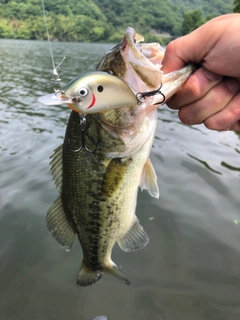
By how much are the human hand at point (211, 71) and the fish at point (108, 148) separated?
8cm

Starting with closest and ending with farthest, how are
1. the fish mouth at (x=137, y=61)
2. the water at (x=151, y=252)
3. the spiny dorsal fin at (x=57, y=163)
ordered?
1. the fish mouth at (x=137, y=61)
2. the spiny dorsal fin at (x=57, y=163)
3. the water at (x=151, y=252)

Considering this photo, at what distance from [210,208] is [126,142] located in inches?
157

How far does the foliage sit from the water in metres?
57.7

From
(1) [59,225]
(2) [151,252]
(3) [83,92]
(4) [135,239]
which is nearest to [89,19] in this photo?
(2) [151,252]

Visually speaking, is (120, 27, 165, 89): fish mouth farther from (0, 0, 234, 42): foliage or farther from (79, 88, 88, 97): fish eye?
(0, 0, 234, 42): foliage

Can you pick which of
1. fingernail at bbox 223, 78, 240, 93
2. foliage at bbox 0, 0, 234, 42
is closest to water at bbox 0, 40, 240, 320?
fingernail at bbox 223, 78, 240, 93

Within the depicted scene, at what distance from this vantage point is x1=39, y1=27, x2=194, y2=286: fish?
4.74ft

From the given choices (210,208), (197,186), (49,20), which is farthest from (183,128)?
(49,20)

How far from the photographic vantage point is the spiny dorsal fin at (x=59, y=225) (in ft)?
7.70

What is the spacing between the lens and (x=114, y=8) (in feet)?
372

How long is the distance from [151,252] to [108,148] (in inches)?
118

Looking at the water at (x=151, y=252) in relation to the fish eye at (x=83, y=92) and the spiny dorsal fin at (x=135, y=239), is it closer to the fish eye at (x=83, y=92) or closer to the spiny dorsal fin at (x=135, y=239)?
the spiny dorsal fin at (x=135, y=239)

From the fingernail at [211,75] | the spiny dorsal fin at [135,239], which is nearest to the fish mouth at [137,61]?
the fingernail at [211,75]

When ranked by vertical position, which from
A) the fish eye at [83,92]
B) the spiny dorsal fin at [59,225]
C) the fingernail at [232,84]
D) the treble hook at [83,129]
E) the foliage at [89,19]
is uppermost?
the fish eye at [83,92]
